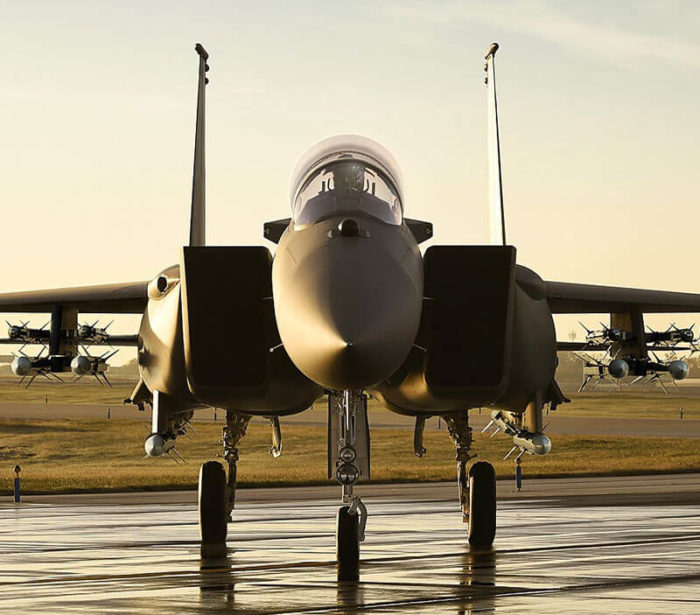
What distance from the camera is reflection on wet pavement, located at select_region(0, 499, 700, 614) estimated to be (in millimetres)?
10008

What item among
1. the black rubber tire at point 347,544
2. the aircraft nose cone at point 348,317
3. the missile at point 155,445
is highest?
the aircraft nose cone at point 348,317

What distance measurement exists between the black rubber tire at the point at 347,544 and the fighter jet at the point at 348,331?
13mm

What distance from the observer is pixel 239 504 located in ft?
82.9

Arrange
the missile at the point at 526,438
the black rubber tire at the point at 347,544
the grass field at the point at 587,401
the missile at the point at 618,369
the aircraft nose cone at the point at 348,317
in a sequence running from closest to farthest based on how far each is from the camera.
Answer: the aircraft nose cone at the point at 348,317 < the black rubber tire at the point at 347,544 < the missile at the point at 526,438 < the missile at the point at 618,369 < the grass field at the point at 587,401

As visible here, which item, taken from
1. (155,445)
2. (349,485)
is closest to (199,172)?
(155,445)

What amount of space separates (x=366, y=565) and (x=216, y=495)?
3.20m

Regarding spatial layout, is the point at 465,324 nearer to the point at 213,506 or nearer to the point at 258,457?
the point at 213,506

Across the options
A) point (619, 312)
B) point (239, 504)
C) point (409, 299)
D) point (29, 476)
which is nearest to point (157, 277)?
point (409, 299)

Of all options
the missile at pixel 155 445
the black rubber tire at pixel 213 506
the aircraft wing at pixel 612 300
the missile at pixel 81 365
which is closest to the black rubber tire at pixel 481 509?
the aircraft wing at pixel 612 300

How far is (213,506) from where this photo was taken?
15734mm

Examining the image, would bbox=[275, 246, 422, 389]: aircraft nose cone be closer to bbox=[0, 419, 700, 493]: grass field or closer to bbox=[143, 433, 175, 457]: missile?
bbox=[143, 433, 175, 457]: missile

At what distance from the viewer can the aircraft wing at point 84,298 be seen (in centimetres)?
1603

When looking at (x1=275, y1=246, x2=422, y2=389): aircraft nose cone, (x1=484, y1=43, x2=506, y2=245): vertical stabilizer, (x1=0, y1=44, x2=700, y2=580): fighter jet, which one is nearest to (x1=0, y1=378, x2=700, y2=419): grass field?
(x1=484, y1=43, x2=506, y2=245): vertical stabilizer

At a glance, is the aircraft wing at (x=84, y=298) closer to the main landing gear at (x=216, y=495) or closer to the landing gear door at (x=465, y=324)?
the main landing gear at (x=216, y=495)
